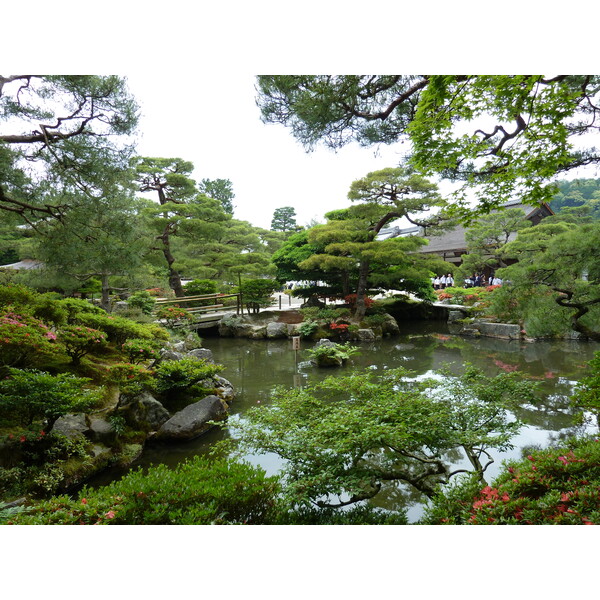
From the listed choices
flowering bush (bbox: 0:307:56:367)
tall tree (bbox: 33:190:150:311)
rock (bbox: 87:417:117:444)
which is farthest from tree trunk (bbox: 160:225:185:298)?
rock (bbox: 87:417:117:444)

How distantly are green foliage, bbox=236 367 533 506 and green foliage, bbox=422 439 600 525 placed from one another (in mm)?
227

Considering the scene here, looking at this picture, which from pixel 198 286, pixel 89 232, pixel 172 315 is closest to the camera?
pixel 89 232

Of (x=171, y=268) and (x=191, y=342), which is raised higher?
(x=171, y=268)

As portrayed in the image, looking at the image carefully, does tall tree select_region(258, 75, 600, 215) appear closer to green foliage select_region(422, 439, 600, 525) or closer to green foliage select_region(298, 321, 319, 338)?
green foliage select_region(422, 439, 600, 525)

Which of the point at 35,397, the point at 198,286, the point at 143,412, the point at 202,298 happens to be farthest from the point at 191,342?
the point at 35,397

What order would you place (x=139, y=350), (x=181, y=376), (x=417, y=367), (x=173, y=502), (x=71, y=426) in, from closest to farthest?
(x=173, y=502), (x=71, y=426), (x=139, y=350), (x=181, y=376), (x=417, y=367)

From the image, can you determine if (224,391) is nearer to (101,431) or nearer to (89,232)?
(101,431)

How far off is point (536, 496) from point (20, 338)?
3131mm

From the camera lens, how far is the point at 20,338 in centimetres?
224

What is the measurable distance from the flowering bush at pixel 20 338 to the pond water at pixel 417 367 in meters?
1.11

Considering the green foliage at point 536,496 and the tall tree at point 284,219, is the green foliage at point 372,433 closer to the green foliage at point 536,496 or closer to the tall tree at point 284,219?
the green foliage at point 536,496

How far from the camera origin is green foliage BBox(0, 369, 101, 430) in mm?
2080

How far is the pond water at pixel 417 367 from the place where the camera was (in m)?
2.81
